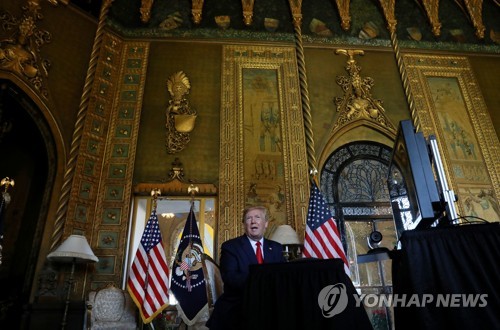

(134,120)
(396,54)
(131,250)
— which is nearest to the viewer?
(131,250)

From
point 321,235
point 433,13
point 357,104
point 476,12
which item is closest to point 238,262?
point 321,235

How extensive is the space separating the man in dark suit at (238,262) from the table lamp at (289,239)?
2665 millimetres

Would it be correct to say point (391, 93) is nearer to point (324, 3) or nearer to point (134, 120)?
point (324, 3)

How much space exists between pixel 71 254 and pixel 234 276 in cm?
330

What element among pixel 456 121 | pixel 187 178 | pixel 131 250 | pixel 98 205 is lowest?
pixel 131 250

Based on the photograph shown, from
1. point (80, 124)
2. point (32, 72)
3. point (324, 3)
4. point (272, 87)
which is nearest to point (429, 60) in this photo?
point (324, 3)

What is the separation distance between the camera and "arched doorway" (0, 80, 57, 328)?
5.51m

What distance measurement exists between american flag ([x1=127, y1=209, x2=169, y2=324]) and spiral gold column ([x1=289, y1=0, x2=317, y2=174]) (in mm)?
2988

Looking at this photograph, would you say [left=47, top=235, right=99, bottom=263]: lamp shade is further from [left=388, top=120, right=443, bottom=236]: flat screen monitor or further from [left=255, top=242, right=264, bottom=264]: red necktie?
[left=388, top=120, right=443, bottom=236]: flat screen monitor

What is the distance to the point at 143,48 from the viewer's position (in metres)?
7.86

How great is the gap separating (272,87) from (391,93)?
2.62 metres

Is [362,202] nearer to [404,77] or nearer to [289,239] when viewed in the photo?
[289,239]

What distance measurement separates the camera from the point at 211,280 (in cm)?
338

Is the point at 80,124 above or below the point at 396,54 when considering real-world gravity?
below
